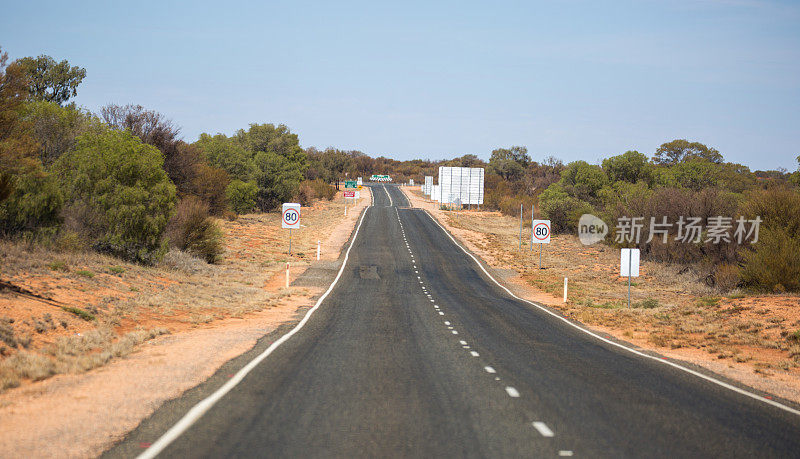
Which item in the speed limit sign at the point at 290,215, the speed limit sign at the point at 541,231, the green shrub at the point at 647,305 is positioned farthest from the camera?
the speed limit sign at the point at 541,231

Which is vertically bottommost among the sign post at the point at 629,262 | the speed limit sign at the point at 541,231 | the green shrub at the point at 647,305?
the green shrub at the point at 647,305

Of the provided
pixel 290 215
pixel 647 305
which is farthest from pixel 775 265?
pixel 290 215

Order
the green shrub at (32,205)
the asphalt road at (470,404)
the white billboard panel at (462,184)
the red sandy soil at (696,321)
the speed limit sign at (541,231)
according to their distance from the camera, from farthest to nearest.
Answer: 1. the white billboard panel at (462,184)
2. the speed limit sign at (541,231)
3. the green shrub at (32,205)
4. the red sandy soil at (696,321)
5. the asphalt road at (470,404)

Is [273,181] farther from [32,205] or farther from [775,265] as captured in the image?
[775,265]

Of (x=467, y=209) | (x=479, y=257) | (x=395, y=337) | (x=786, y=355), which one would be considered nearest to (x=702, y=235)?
(x=479, y=257)

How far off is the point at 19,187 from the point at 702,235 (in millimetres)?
33649

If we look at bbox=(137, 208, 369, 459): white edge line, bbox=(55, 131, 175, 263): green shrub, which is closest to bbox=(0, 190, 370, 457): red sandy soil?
bbox=(137, 208, 369, 459): white edge line

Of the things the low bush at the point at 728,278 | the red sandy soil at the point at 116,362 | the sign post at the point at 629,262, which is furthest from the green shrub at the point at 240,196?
the low bush at the point at 728,278

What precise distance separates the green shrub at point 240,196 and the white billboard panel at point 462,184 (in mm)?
29631

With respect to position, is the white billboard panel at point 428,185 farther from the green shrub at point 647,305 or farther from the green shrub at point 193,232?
the green shrub at point 647,305

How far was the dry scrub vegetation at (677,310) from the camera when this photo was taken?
50.6 ft

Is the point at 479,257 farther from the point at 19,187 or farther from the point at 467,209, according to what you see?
the point at 467,209

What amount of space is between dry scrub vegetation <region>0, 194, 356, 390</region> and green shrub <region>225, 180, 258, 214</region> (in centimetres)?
2870

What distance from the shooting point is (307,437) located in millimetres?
6582
